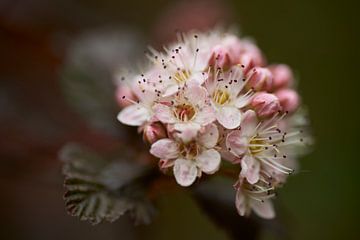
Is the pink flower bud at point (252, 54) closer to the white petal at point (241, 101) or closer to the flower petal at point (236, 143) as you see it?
the white petal at point (241, 101)

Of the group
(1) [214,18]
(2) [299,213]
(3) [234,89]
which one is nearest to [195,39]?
(3) [234,89]

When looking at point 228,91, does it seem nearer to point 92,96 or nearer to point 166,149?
point 166,149

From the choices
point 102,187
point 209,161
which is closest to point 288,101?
point 209,161

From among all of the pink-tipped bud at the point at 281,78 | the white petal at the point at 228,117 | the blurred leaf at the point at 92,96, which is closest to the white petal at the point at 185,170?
the white petal at the point at 228,117

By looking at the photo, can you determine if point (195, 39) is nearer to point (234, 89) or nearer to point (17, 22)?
point (234, 89)

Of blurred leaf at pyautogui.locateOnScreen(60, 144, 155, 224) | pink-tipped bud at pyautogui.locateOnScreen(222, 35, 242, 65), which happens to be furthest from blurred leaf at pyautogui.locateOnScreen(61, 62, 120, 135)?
pink-tipped bud at pyautogui.locateOnScreen(222, 35, 242, 65)
